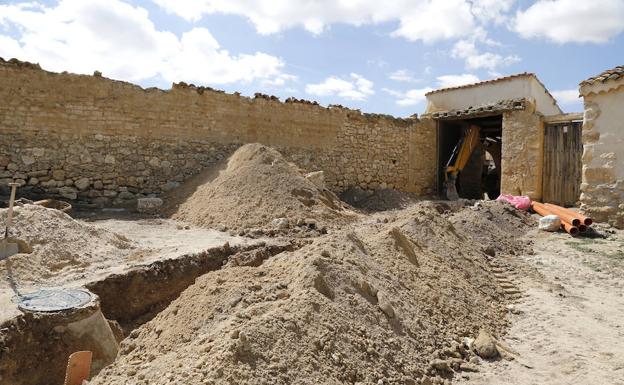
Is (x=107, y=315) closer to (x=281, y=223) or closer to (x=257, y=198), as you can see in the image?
(x=281, y=223)

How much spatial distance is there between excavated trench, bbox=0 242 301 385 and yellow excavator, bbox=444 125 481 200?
32.6 feet

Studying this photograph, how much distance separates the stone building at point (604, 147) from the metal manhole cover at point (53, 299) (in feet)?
32.5

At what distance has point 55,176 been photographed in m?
8.49

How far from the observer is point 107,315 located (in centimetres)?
461

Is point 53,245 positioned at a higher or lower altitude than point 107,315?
higher

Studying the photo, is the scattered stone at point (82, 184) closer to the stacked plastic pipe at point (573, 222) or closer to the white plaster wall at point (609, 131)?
the stacked plastic pipe at point (573, 222)

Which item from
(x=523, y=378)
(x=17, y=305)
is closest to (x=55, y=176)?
(x=17, y=305)

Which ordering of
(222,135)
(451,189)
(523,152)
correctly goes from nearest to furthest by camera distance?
(222,135) → (523,152) → (451,189)

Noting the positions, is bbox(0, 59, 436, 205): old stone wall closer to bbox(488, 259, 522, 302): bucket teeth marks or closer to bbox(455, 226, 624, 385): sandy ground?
bbox(488, 259, 522, 302): bucket teeth marks

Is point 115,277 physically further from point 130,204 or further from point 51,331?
point 130,204

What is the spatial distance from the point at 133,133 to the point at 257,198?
3476 mm

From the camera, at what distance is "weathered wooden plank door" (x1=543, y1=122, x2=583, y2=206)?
11.0 m

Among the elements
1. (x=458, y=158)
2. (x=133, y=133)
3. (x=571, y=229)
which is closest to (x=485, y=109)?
(x=458, y=158)

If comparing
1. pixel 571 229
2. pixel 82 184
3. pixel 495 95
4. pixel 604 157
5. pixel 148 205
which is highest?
pixel 495 95
